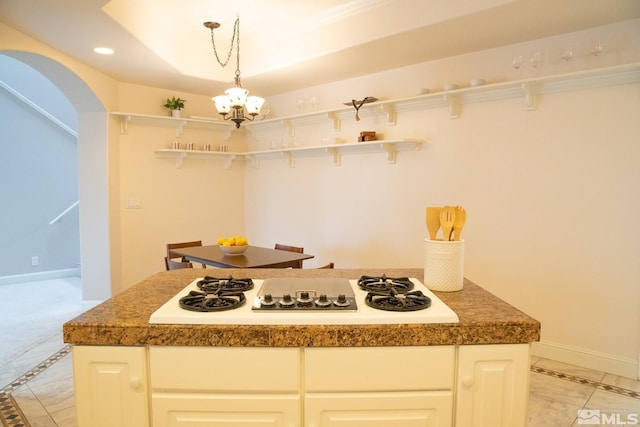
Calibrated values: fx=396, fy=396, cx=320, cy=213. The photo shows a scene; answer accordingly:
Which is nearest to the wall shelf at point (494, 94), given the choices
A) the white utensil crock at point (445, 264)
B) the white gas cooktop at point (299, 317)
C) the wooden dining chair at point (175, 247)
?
the wooden dining chair at point (175, 247)

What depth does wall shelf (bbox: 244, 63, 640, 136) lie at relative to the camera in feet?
8.77

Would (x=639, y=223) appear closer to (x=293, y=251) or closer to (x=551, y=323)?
(x=551, y=323)

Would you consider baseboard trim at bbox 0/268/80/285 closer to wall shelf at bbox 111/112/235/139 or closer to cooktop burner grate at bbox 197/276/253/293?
wall shelf at bbox 111/112/235/139

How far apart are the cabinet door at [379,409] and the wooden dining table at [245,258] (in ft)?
5.68

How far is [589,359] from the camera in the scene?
9.52 ft

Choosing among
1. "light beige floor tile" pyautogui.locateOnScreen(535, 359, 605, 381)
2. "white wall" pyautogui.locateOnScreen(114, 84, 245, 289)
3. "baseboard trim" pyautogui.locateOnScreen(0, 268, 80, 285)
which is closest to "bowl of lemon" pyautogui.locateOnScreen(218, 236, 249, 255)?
"white wall" pyautogui.locateOnScreen(114, 84, 245, 289)

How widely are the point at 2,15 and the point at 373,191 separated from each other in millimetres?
3161

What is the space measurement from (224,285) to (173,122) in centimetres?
365

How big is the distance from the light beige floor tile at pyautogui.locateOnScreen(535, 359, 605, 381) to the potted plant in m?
4.32

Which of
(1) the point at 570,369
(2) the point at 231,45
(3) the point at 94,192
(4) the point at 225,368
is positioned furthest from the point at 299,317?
(3) the point at 94,192

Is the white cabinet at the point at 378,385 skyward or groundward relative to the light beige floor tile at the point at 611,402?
skyward

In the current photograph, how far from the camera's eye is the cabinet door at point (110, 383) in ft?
4.03

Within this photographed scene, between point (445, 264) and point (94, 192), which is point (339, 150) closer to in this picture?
point (94, 192)

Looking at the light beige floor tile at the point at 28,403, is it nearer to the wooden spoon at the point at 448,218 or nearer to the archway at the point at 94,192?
the archway at the point at 94,192
